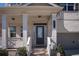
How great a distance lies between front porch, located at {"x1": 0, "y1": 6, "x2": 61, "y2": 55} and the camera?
6562 millimetres

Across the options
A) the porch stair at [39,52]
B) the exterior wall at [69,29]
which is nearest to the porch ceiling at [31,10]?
the exterior wall at [69,29]

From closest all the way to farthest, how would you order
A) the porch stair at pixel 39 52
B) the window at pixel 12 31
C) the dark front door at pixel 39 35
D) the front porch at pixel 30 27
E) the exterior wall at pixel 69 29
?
1. the porch stair at pixel 39 52
2. the front porch at pixel 30 27
3. the exterior wall at pixel 69 29
4. the dark front door at pixel 39 35
5. the window at pixel 12 31

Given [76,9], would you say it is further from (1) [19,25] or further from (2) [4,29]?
(2) [4,29]

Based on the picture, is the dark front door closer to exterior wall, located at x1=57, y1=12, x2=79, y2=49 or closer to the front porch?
the front porch

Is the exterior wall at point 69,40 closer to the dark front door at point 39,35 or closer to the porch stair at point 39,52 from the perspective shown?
the dark front door at point 39,35

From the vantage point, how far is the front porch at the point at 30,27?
6562 mm

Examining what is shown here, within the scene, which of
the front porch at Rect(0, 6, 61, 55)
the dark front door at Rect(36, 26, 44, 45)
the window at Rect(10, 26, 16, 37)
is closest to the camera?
the front porch at Rect(0, 6, 61, 55)

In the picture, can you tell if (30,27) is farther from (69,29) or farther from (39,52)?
(69,29)

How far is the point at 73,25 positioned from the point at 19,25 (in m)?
2.35

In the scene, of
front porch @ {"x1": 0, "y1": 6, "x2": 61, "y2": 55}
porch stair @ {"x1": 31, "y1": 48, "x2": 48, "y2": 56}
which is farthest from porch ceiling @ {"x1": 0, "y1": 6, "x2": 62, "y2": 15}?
porch stair @ {"x1": 31, "y1": 48, "x2": 48, "y2": 56}

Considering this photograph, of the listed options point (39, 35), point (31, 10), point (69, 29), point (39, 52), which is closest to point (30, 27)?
point (39, 35)

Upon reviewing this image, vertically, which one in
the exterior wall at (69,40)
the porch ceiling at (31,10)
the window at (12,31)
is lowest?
the exterior wall at (69,40)

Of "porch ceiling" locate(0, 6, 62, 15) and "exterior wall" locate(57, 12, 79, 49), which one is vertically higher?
"porch ceiling" locate(0, 6, 62, 15)

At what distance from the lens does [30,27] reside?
7.48 meters
